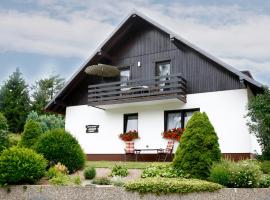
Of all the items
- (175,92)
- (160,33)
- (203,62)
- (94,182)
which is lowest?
(94,182)

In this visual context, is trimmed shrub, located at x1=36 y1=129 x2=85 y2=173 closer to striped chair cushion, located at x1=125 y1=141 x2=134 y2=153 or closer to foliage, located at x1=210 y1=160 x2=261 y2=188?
striped chair cushion, located at x1=125 y1=141 x2=134 y2=153

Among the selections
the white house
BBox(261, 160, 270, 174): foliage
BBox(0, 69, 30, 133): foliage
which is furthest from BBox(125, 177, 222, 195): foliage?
BBox(0, 69, 30, 133): foliage

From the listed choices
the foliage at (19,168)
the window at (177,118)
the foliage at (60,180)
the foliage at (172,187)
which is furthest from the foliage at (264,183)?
the window at (177,118)

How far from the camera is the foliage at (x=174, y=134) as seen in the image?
18.6 meters

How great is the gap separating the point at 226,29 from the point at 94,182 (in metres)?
7.53

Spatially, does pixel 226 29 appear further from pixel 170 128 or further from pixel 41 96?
pixel 41 96

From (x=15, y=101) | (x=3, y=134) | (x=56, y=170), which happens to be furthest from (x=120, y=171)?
(x=15, y=101)

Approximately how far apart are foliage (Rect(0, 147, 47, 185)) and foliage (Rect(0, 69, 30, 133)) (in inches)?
863

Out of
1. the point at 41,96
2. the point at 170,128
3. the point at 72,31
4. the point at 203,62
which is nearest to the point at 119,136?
the point at 170,128

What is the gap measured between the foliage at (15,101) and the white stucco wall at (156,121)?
13.2 m

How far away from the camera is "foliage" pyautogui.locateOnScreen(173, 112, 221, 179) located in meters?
12.6

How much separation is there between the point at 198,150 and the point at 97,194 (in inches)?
137

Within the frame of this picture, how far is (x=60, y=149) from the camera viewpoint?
15.1 meters

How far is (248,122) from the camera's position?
55.4 feet
